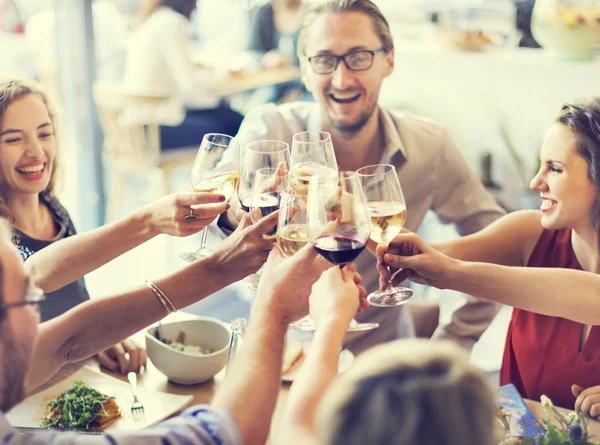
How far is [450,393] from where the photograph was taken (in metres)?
0.70

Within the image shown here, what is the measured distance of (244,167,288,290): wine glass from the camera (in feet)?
4.77

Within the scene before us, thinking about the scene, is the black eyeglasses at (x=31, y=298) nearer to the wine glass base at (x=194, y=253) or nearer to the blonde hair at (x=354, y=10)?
the wine glass base at (x=194, y=253)

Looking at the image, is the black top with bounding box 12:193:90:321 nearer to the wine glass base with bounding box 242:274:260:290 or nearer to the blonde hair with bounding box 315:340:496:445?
the wine glass base with bounding box 242:274:260:290

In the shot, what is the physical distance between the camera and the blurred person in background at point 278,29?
19.2 ft

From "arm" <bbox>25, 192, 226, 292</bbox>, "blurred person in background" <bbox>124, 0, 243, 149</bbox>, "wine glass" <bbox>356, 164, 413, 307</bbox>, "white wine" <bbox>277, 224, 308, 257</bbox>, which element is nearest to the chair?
"blurred person in background" <bbox>124, 0, 243, 149</bbox>

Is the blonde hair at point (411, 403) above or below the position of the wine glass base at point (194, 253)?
above

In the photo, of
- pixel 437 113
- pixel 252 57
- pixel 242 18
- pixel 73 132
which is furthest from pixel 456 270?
pixel 242 18

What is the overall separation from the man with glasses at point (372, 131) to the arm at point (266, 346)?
0.93 meters

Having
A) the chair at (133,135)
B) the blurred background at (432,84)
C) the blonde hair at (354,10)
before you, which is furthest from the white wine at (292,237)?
the chair at (133,135)

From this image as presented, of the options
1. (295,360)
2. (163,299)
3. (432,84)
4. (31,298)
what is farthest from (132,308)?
(432,84)

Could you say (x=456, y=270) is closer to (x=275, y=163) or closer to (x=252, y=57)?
(x=275, y=163)

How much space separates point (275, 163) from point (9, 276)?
0.69 meters

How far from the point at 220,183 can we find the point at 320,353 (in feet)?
2.23

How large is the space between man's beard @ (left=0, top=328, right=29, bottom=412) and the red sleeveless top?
3.96 ft
